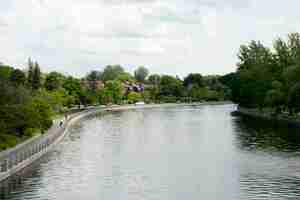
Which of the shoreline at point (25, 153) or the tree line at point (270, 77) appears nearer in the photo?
the shoreline at point (25, 153)

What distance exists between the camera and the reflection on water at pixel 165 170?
34406mm

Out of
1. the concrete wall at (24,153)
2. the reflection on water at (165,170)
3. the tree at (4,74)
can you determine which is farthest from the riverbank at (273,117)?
the concrete wall at (24,153)

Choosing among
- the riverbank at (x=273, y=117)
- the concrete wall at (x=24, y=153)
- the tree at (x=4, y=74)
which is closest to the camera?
the concrete wall at (x=24, y=153)

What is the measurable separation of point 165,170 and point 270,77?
80879 mm

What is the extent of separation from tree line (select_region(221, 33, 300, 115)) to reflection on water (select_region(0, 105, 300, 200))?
88.7 ft

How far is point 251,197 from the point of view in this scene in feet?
109

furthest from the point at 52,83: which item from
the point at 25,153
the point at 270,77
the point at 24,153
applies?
the point at 24,153

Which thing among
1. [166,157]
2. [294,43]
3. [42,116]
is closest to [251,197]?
[166,157]

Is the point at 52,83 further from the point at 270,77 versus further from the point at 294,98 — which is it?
the point at 294,98

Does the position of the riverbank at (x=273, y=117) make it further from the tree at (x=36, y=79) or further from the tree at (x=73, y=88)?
the tree at (x=36, y=79)

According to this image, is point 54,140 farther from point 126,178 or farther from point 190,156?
point 126,178

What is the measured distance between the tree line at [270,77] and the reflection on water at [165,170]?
2703cm

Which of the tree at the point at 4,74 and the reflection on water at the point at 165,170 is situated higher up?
the tree at the point at 4,74

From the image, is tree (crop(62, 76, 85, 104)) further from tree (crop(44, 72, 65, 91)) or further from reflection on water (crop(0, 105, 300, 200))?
reflection on water (crop(0, 105, 300, 200))
